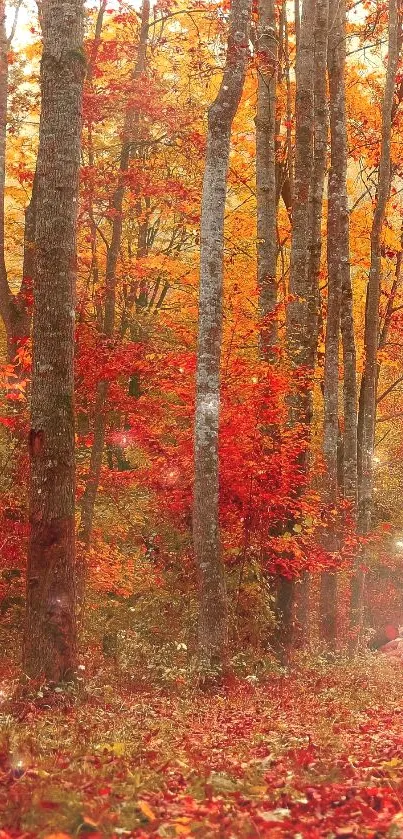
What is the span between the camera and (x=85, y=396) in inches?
715

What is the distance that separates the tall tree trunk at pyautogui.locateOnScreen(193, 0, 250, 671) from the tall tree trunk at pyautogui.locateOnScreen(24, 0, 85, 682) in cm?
277

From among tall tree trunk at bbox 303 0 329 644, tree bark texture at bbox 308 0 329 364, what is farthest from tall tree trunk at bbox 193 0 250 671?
tree bark texture at bbox 308 0 329 364

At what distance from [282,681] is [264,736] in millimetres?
5419

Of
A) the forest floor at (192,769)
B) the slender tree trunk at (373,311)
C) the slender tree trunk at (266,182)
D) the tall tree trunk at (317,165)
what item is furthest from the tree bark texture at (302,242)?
the forest floor at (192,769)

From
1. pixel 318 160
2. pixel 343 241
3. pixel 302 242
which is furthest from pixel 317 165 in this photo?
pixel 302 242

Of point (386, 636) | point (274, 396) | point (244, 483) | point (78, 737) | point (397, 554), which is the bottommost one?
point (386, 636)

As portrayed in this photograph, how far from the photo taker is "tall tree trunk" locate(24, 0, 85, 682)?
8094 mm

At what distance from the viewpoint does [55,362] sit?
8188 mm

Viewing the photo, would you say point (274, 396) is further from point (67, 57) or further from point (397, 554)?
point (397, 554)

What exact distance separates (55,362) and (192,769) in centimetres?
392

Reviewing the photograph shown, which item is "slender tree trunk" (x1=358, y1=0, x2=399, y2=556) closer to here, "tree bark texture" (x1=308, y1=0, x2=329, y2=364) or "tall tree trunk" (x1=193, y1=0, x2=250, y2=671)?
"tree bark texture" (x1=308, y1=0, x2=329, y2=364)

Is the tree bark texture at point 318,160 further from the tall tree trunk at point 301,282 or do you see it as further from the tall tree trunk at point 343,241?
the tall tree trunk at point 343,241

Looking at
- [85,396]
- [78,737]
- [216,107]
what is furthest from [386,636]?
[78,737]

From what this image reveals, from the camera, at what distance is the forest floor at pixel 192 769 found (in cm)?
452
